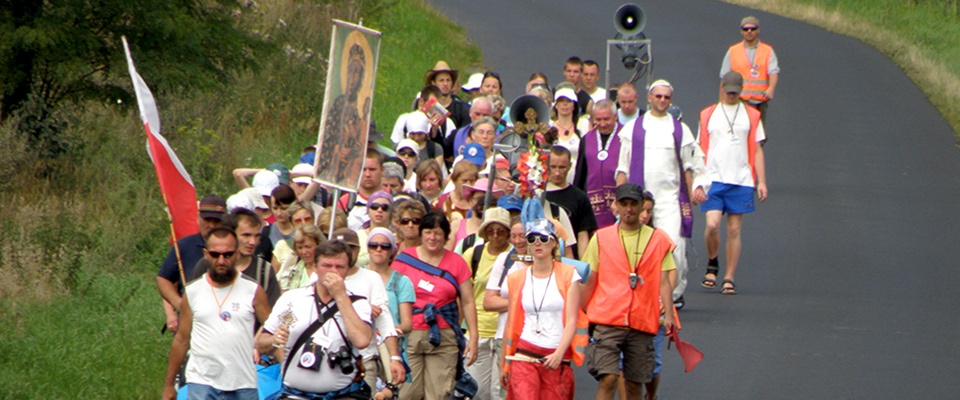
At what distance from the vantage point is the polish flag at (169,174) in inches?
404

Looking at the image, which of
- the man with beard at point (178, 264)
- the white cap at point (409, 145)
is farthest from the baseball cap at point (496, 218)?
the white cap at point (409, 145)

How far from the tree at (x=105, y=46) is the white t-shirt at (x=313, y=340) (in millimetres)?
8781

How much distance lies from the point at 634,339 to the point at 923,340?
150 inches

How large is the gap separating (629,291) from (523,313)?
0.98m

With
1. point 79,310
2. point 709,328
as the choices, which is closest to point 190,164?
point 79,310

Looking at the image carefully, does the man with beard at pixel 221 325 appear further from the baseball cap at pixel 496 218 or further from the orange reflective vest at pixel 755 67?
the orange reflective vest at pixel 755 67

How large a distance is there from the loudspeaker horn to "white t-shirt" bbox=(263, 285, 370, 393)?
32.0 ft

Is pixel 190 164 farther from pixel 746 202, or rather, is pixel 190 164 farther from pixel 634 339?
pixel 634 339

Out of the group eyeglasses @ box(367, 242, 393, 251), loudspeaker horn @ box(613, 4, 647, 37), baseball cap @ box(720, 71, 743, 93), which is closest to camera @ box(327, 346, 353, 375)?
eyeglasses @ box(367, 242, 393, 251)

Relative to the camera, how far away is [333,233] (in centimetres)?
1055

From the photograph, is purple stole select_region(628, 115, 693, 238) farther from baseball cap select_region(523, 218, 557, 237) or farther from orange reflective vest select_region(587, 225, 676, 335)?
baseball cap select_region(523, 218, 557, 237)

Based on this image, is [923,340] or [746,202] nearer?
[923,340]

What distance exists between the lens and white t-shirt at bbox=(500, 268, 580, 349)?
34.8 feet

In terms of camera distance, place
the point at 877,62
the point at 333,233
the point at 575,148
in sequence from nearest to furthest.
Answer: the point at 333,233, the point at 575,148, the point at 877,62
